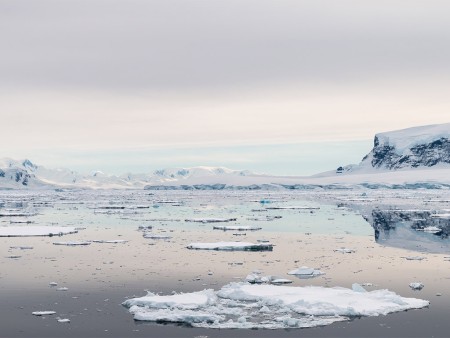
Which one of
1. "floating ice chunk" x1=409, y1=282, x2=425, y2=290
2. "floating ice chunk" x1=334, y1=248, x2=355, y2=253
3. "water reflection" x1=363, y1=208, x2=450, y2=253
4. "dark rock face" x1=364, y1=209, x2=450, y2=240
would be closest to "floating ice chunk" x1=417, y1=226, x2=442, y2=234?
"water reflection" x1=363, y1=208, x2=450, y2=253

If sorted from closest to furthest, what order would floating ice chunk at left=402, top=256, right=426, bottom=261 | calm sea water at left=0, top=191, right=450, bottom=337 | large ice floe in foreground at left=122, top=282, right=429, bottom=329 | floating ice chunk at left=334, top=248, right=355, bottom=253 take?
1. calm sea water at left=0, top=191, right=450, bottom=337
2. large ice floe in foreground at left=122, top=282, right=429, bottom=329
3. floating ice chunk at left=402, top=256, right=426, bottom=261
4. floating ice chunk at left=334, top=248, right=355, bottom=253

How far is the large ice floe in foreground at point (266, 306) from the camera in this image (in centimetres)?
1262

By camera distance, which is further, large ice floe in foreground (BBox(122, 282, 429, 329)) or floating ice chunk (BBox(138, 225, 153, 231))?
floating ice chunk (BBox(138, 225, 153, 231))

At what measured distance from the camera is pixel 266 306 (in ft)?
45.2

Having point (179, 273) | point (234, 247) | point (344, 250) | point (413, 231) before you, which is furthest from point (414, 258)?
point (413, 231)

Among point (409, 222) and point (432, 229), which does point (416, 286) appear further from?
point (409, 222)

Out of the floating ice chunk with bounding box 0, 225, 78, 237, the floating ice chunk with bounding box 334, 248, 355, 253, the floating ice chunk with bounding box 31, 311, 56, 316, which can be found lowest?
the floating ice chunk with bounding box 31, 311, 56, 316

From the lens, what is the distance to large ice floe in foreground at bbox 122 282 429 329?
1262cm

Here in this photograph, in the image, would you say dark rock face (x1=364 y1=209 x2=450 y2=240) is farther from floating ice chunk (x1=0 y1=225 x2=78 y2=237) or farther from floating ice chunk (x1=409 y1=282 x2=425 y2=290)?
floating ice chunk (x1=0 y1=225 x2=78 y2=237)

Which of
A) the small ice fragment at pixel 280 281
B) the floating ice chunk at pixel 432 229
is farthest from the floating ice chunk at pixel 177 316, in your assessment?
the floating ice chunk at pixel 432 229

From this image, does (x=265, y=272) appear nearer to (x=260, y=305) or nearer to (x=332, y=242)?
(x=260, y=305)

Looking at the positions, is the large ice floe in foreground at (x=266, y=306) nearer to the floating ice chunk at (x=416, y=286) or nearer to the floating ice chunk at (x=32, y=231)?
the floating ice chunk at (x=416, y=286)

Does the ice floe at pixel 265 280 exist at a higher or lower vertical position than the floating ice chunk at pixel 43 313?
higher

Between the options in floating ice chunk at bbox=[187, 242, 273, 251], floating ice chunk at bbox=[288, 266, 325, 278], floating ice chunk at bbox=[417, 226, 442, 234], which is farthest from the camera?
floating ice chunk at bbox=[417, 226, 442, 234]
